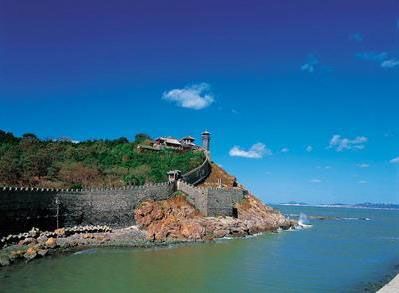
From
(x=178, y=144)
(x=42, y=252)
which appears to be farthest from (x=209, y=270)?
(x=178, y=144)

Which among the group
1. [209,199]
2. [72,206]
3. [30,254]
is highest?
[209,199]

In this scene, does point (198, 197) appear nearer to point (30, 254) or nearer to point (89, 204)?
point (89, 204)

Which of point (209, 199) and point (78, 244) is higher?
point (209, 199)

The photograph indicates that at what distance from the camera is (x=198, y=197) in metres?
44.0

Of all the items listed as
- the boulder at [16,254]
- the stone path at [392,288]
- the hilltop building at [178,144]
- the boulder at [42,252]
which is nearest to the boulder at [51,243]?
the boulder at [42,252]

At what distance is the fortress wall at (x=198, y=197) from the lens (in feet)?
143

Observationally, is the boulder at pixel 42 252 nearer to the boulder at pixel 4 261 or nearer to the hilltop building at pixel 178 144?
the boulder at pixel 4 261

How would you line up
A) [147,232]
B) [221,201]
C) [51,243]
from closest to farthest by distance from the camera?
[51,243] → [147,232] → [221,201]

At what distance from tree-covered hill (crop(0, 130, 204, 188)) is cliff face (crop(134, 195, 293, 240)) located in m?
12.1

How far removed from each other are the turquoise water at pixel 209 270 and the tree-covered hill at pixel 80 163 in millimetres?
19872

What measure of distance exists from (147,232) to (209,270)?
38.7 feet

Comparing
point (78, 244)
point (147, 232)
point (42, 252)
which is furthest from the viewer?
point (147, 232)

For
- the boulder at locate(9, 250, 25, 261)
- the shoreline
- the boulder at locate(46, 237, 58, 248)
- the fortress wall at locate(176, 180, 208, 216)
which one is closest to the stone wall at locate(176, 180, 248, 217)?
the fortress wall at locate(176, 180, 208, 216)

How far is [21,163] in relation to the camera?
52969 millimetres
